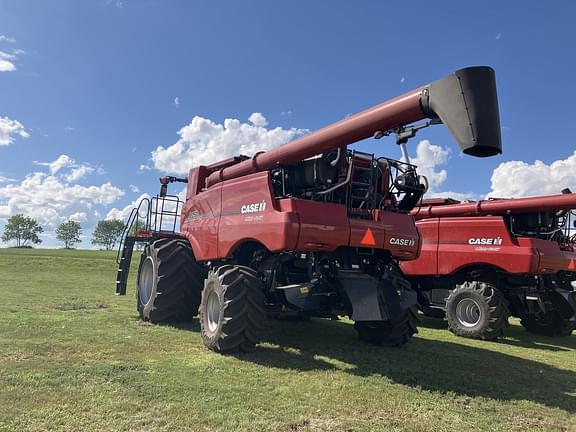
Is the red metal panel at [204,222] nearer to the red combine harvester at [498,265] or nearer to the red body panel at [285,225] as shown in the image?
the red body panel at [285,225]

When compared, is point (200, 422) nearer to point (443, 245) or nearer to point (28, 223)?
point (443, 245)

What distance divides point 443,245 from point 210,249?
5.72 metres

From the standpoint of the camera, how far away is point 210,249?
25.8 ft

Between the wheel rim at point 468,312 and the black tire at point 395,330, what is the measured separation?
10.1ft

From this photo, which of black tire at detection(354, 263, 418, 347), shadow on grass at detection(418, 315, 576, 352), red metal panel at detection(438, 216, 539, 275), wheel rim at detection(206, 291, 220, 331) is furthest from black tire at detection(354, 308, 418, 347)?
red metal panel at detection(438, 216, 539, 275)

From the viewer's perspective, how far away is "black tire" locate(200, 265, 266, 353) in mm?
6152

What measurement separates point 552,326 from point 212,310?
8057 mm

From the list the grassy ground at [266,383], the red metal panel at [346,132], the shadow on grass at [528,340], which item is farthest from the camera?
the shadow on grass at [528,340]

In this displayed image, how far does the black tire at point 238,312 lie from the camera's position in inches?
242

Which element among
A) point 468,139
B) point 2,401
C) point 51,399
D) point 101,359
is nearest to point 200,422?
point 51,399

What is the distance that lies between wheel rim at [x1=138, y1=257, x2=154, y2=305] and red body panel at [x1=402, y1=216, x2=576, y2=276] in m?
5.80

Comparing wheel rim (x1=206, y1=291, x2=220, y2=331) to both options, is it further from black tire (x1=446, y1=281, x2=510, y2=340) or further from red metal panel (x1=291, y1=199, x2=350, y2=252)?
black tire (x1=446, y1=281, x2=510, y2=340)

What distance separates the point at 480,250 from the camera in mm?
10352

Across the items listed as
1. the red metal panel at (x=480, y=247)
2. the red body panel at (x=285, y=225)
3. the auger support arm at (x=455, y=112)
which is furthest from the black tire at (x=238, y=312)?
the red metal panel at (x=480, y=247)
